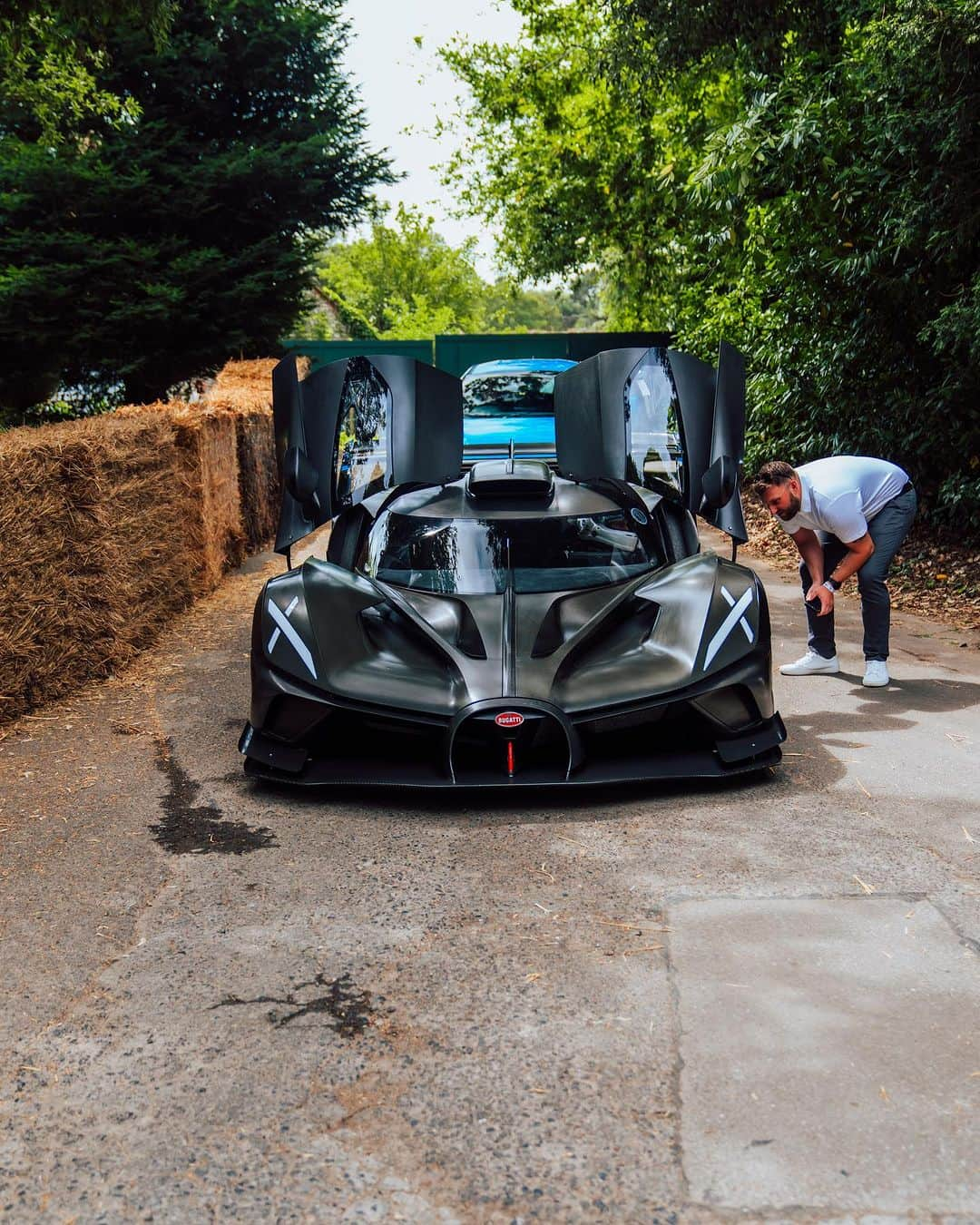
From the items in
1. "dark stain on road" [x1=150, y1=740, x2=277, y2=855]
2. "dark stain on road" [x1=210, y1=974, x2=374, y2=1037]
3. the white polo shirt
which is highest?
the white polo shirt

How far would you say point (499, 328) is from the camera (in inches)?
3654

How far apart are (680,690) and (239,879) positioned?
1893mm

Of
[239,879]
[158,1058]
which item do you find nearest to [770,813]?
[239,879]

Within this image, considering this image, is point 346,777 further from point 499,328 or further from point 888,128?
point 499,328

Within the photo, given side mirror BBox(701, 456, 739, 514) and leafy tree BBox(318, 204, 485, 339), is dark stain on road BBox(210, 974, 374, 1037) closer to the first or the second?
side mirror BBox(701, 456, 739, 514)

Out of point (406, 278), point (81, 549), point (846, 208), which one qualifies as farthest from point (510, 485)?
point (406, 278)

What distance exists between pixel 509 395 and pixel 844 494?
7514 mm

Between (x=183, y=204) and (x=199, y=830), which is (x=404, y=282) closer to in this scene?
(x=183, y=204)

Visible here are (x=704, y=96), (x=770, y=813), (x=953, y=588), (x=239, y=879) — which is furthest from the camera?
(x=704, y=96)

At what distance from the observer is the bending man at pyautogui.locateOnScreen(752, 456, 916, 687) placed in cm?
679

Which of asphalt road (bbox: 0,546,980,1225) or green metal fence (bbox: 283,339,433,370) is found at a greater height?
green metal fence (bbox: 283,339,433,370)

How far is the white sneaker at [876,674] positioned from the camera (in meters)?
7.06

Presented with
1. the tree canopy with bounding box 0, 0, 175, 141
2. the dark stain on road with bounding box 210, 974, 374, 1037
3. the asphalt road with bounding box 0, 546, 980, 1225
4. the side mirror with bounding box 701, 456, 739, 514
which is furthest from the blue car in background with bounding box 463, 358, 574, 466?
the dark stain on road with bounding box 210, 974, 374, 1037

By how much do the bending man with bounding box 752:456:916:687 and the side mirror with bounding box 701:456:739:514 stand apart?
292 mm
